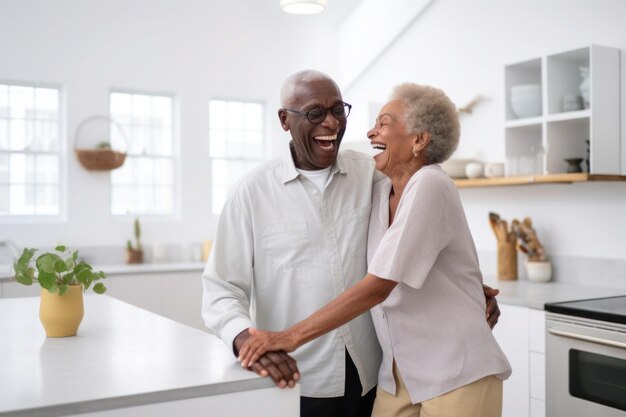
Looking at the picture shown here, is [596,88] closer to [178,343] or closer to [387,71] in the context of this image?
[387,71]

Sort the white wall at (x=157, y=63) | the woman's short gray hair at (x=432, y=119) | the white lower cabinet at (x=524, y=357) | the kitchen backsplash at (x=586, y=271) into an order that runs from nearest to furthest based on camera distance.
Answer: the woman's short gray hair at (x=432, y=119)
the white lower cabinet at (x=524, y=357)
the kitchen backsplash at (x=586, y=271)
the white wall at (x=157, y=63)

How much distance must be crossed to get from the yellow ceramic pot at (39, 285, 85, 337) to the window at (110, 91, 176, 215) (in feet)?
13.0

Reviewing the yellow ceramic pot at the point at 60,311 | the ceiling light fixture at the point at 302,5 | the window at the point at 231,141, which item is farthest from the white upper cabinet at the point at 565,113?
the window at the point at 231,141

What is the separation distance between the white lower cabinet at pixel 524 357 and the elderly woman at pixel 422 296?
175cm

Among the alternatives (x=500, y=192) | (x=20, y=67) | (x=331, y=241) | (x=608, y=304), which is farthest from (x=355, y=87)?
(x=331, y=241)


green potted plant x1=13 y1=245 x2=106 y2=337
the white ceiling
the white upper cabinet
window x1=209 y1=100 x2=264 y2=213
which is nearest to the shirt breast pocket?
green potted plant x1=13 y1=245 x2=106 y2=337

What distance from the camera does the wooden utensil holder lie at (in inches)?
180

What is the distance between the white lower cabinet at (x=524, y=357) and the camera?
3619mm

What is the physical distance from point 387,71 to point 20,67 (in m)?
2.97

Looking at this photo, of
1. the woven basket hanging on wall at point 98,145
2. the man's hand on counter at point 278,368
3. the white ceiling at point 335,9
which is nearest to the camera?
the man's hand on counter at point 278,368

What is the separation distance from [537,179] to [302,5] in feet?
5.91

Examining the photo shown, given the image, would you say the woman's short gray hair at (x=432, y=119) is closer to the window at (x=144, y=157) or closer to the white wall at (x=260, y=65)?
the white wall at (x=260, y=65)

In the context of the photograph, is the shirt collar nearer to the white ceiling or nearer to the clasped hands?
the clasped hands

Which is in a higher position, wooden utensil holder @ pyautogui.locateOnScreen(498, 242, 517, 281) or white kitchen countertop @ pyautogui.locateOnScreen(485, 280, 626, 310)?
wooden utensil holder @ pyautogui.locateOnScreen(498, 242, 517, 281)
